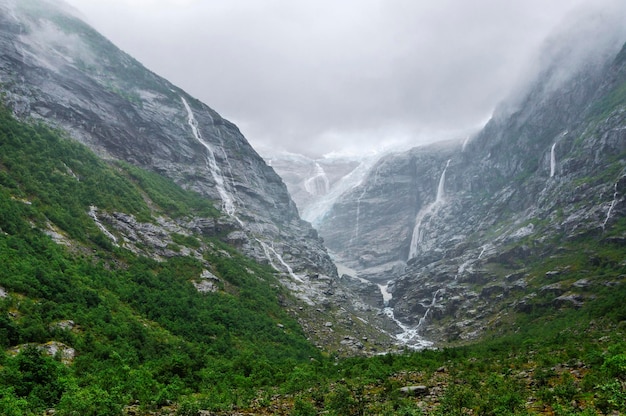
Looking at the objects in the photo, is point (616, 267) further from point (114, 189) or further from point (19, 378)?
point (114, 189)

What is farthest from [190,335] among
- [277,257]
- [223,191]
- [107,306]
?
[223,191]

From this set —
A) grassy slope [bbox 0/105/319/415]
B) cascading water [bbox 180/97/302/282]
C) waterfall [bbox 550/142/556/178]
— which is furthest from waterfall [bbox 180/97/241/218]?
waterfall [bbox 550/142/556/178]

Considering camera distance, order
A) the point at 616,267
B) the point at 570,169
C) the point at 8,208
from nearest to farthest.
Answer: the point at 8,208, the point at 616,267, the point at 570,169

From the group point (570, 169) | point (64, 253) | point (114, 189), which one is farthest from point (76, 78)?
point (570, 169)

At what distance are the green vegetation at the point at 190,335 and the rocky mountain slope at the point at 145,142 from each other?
41.1 ft

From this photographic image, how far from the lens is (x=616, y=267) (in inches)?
4055

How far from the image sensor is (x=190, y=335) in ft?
203

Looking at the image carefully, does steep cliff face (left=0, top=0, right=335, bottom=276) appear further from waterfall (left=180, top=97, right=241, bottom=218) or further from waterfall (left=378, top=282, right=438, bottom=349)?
waterfall (left=378, top=282, right=438, bottom=349)

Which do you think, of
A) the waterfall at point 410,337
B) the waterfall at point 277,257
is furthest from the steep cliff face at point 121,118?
the waterfall at point 410,337

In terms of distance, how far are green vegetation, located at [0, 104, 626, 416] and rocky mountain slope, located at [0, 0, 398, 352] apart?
41.1 ft

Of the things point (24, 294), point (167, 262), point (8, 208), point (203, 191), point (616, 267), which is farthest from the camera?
point (203, 191)

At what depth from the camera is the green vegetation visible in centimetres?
2375

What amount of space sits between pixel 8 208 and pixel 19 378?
165ft

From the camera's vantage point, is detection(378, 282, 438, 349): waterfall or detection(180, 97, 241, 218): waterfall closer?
detection(378, 282, 438, 349): waterfall
